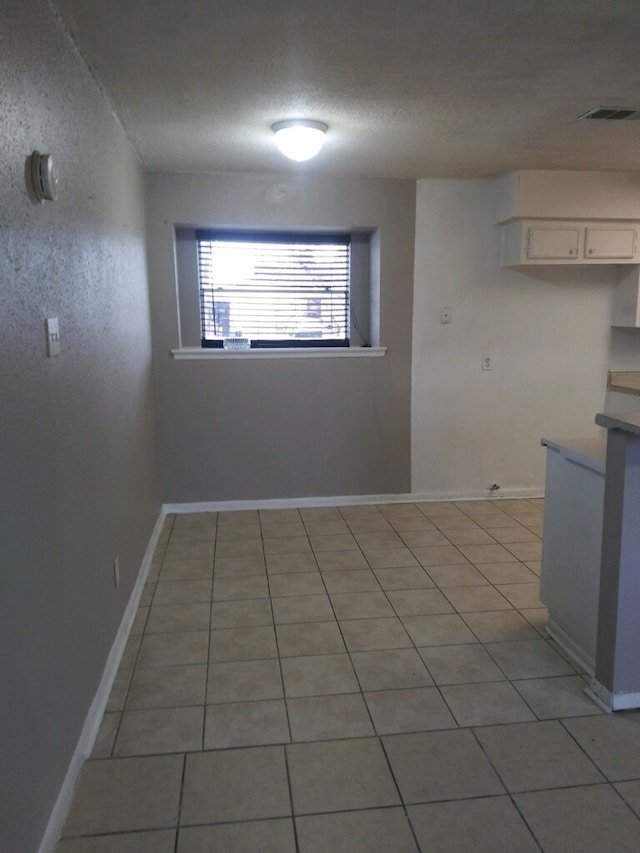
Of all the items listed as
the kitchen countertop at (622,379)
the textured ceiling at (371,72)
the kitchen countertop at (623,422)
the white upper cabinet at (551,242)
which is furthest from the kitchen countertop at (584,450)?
the kitchen countertop at (622,379)

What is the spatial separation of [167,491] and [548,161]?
3.17m

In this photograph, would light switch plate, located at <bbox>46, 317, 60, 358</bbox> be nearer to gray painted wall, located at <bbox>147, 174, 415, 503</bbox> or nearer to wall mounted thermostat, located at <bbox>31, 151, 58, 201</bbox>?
wall mounted thermostat, located at <bbox>31, 151, 58, 201</bbox>

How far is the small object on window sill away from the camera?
4.21 metres

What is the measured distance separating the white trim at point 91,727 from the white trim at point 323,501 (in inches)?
44.8

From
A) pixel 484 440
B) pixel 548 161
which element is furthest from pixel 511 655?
pixel 548 161

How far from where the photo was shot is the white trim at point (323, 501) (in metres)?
4.24

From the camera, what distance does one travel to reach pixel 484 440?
175 inches

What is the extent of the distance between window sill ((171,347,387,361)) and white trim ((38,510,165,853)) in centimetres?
152

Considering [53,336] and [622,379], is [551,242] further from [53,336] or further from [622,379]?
[53,336]

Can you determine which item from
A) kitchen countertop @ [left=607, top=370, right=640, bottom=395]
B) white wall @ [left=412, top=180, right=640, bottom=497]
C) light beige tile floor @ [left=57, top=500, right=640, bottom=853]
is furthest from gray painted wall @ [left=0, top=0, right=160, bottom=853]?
kitchen countertop @ [left=607, top=370, right=640, bottom=395]

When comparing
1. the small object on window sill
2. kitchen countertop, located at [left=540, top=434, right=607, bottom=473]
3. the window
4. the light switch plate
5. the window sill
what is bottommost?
kitchen countertop, located at [left=540, top=434, right=607, bottom=473]

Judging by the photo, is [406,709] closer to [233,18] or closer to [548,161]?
[233,18]

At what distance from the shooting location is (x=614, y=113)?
8.90 feet

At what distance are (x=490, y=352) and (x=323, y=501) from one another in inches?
62.4
